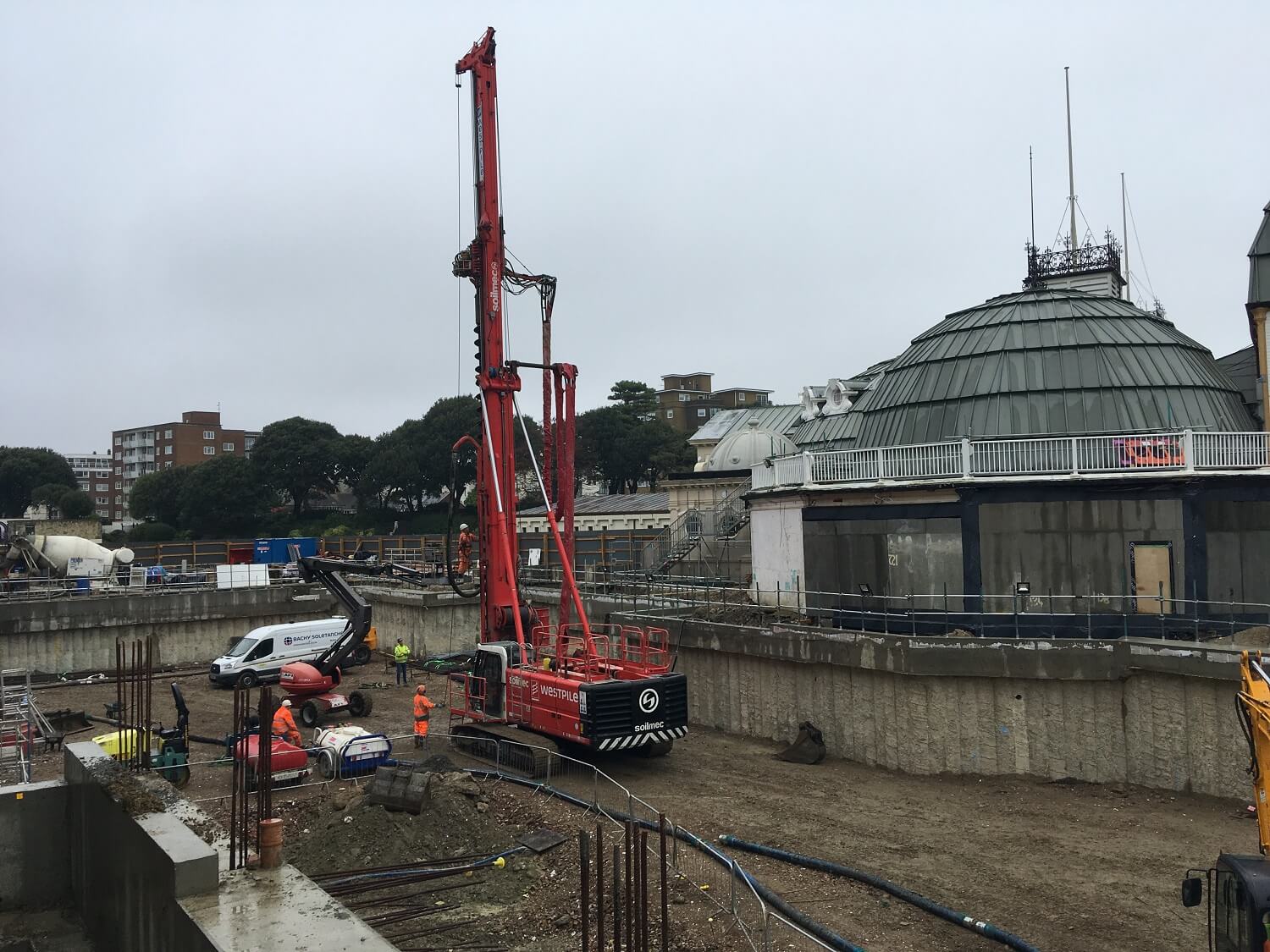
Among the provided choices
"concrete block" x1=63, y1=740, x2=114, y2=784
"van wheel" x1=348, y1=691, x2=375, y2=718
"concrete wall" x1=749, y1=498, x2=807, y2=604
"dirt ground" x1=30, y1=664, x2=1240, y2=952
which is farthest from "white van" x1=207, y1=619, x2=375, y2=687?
"concrete block" x1=63, y1=740, x2=114, y2=784

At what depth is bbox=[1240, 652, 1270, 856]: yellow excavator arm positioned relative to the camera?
378 inches

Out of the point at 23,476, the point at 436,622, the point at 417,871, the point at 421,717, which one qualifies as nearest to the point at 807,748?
the point at 421,717

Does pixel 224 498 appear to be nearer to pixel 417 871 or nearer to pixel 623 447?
pixel 623 447

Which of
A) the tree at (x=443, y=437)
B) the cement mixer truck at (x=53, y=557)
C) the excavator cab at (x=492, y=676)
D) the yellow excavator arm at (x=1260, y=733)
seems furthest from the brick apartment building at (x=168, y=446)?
the yellow excavator arm at (x=1260, y=733)

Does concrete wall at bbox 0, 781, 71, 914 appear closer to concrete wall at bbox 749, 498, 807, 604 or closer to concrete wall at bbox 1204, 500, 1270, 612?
concrete wall at bbox 749, 498, 807, 604

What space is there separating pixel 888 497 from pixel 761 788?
8.97m

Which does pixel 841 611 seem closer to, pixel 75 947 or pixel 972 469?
pixel 972 469

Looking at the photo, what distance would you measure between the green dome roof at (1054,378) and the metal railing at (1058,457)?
1826mm

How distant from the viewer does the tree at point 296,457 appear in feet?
302

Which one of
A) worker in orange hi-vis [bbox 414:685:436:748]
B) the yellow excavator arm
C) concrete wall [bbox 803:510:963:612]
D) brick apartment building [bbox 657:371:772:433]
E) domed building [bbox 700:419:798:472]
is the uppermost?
brick apartment building [bbox 657:371:772:433]

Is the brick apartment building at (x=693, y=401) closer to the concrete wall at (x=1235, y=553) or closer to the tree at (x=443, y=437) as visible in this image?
the tree at (x=443, y=437)

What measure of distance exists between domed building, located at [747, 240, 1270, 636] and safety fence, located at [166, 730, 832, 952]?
8105mm

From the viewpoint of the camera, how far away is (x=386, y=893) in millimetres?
13688

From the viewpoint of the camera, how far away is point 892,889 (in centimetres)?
1327
